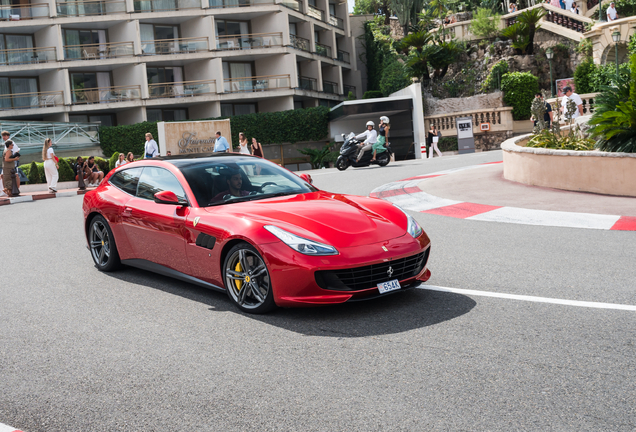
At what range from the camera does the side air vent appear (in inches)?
224

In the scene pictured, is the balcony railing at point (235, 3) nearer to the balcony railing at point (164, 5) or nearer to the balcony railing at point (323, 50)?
the balcony railing at point (164, 5)

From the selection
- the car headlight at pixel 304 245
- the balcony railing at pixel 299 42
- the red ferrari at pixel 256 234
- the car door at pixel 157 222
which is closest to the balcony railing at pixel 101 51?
the balcony railing at pixel 299 42

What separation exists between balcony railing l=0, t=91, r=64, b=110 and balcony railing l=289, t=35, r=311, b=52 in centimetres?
1747

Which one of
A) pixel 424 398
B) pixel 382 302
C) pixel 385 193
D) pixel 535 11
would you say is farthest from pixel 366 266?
pixel 535 11

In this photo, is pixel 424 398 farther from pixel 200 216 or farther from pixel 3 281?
pixel 3 281

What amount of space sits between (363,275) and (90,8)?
4791 cm

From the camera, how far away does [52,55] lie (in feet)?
153

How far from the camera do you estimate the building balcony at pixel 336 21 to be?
57.5 metres

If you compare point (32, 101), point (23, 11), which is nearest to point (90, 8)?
point (23, 11)

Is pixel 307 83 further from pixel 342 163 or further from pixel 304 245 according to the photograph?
pixel 304 245

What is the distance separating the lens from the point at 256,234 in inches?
208

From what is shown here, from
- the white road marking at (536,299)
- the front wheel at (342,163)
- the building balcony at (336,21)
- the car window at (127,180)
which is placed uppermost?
the building balcony at (336,21)

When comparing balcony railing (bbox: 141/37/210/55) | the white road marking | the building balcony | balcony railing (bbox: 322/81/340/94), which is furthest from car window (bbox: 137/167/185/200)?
the building balcony

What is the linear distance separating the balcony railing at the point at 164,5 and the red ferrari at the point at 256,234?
43.9 meters
